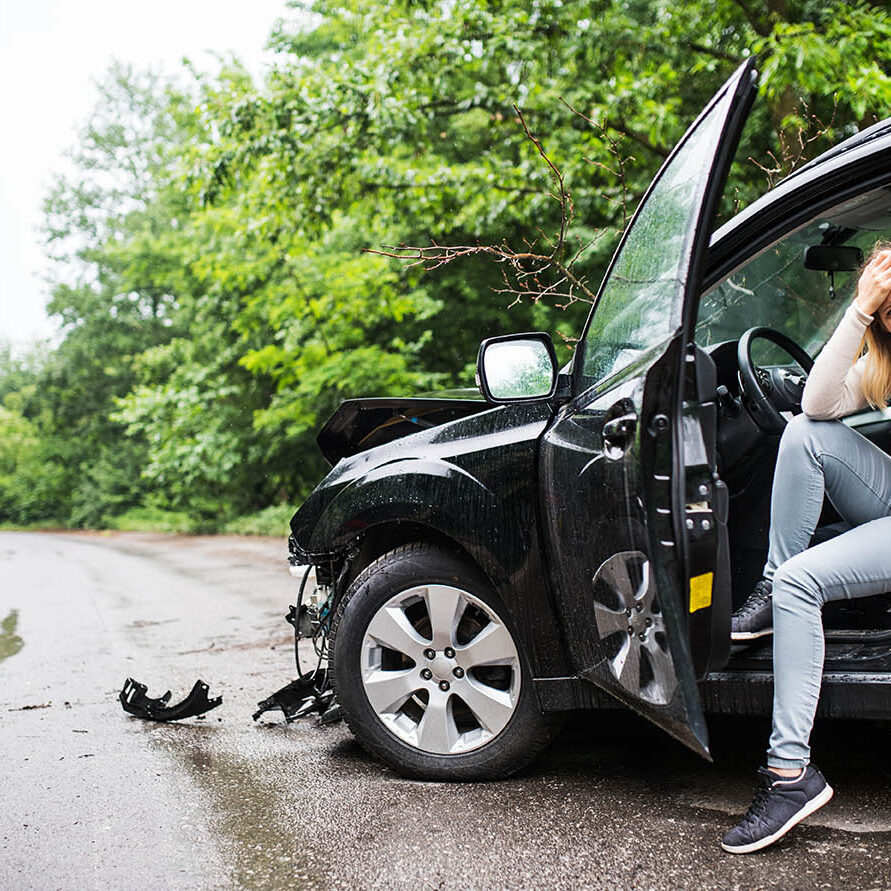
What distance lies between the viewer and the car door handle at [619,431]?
2533 millimetres

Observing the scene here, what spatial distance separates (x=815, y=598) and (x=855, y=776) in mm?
893

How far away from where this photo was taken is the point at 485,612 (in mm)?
3340

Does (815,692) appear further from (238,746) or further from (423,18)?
(423,18)

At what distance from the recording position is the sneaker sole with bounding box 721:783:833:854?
8.61ft

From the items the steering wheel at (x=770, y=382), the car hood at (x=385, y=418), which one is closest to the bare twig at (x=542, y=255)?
the car hood at (x=385, y=418)

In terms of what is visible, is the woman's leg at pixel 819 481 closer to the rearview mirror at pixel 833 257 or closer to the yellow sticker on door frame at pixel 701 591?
the yellow sticker on door frame at pixel 701 591

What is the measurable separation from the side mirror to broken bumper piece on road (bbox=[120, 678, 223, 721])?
2161 mm

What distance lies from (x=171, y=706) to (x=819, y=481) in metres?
3.17

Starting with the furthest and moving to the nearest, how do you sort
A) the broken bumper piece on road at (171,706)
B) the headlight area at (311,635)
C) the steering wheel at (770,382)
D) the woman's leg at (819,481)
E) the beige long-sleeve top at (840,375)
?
the broken bumper piece on road at (171,706)
the headlight area at (311,635)
the steering wheel at (770,382)
the woman's leg at (819,481)
the beige long-sleeve top at (840,375)

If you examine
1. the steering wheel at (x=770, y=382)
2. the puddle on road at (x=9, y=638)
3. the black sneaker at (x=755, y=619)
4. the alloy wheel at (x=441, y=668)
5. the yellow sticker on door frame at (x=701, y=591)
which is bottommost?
the puddle on road at (x=9, y=638)

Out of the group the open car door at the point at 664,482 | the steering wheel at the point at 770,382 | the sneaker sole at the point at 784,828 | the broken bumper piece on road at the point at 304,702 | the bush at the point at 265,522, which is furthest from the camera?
the bush at the point at 265,522

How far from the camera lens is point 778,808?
2637 mm

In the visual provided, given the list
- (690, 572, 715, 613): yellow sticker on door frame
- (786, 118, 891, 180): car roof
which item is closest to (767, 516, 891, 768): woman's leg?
(690, 572, 715, 613): yellow sticker on door frame

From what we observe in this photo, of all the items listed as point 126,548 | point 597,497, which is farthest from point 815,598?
point 126,548
